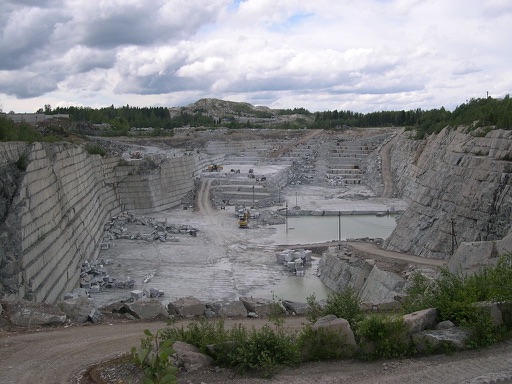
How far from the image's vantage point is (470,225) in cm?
2098

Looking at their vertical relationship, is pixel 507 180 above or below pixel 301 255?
above

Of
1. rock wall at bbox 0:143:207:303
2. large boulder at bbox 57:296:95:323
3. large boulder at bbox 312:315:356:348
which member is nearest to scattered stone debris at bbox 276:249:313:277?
rock wall at bbox 0:143:207:303

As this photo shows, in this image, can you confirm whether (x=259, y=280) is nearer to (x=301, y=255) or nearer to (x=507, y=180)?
(x=301, y=255)

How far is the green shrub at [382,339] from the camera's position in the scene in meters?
7.31

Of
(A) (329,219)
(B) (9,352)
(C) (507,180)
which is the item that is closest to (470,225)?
(C) (507,180)

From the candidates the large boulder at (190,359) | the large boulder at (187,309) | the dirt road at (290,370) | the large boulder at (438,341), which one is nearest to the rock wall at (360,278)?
the large boulder at (187,309)

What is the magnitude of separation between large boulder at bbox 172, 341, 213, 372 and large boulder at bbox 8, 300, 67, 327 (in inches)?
152

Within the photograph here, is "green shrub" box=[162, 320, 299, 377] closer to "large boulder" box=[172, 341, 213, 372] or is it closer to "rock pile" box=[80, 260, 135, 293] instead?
"large boulder" box=[172, 341, 213, 372]

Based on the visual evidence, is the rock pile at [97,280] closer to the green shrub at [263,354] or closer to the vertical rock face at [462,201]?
the vertical rock face at [462,201]

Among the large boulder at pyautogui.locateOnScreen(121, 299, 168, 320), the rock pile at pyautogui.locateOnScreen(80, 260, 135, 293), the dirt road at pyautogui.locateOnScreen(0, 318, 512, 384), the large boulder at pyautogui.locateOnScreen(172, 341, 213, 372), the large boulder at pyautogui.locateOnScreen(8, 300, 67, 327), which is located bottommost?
the rock pile at pyautogui.locateOnScreen(80, 260, 135, 293)

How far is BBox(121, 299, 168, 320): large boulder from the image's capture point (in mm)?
10914

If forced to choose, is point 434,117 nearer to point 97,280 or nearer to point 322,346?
point 97,280

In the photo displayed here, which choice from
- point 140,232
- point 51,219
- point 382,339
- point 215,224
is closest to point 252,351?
point 382,339

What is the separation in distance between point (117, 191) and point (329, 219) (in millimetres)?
14936
